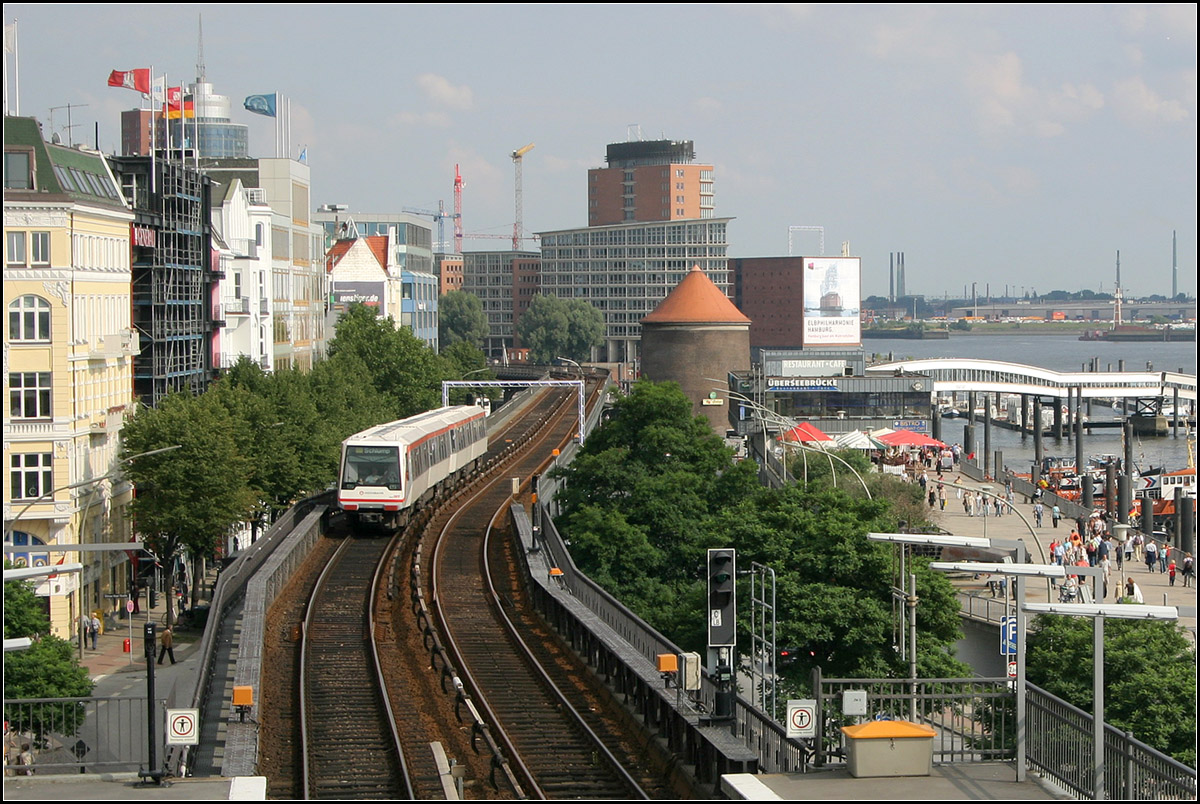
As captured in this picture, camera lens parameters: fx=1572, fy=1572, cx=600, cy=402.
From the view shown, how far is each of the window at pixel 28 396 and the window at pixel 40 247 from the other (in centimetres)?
352

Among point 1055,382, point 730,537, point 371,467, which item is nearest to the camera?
point 730,537

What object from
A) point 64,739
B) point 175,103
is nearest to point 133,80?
point 175,103

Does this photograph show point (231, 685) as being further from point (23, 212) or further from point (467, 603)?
point (23, 212)

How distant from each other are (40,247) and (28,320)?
2.33m

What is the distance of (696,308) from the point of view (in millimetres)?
135500

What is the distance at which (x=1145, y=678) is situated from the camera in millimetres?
30141

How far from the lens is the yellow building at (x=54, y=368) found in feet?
158

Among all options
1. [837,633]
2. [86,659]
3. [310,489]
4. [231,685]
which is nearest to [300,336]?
[310,489]

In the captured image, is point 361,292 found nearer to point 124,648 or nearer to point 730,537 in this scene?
point 124,648

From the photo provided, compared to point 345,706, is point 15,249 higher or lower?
higher

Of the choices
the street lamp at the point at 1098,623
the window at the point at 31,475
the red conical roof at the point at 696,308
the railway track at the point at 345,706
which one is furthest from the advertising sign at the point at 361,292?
the street lamp at the point at 1098,623

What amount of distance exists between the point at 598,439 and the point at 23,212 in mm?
21612

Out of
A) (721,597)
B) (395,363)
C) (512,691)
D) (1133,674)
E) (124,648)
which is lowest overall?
(124,648)

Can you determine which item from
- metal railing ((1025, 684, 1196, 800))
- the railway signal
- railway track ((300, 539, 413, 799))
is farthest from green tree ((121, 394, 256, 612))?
metal railing ((1025, 684, 1196, 800))
